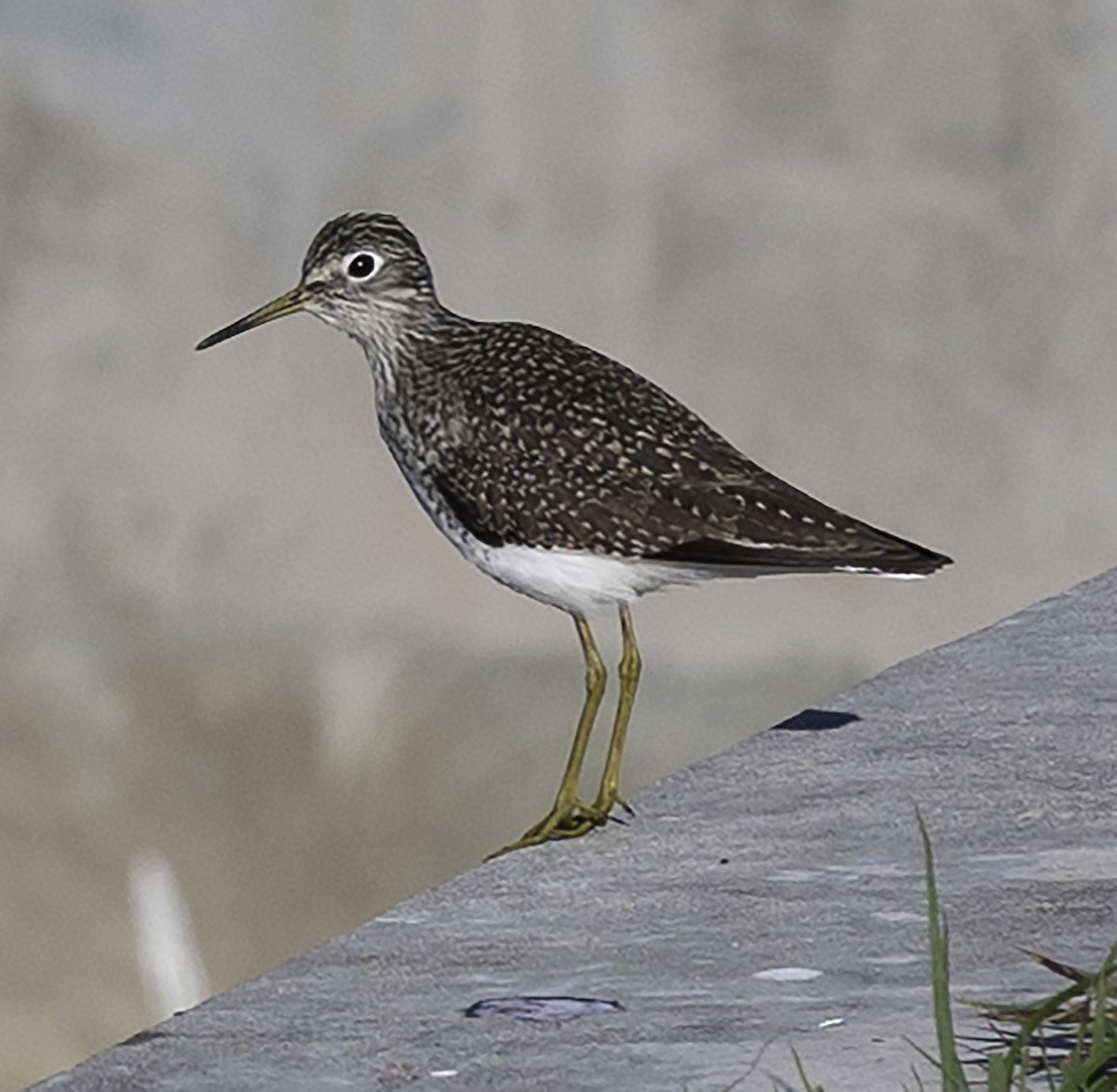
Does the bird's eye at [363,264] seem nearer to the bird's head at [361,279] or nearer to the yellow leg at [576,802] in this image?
the bird's head at [361,279]

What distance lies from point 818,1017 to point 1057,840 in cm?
97

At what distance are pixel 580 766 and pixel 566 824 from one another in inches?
18.0

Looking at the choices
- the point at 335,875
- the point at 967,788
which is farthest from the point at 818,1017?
the point at 335,875

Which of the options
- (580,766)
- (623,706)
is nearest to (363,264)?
(623,706)

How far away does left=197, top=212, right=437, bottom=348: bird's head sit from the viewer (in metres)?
6.59

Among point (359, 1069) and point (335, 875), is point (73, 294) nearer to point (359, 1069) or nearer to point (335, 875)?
point (335, 875)

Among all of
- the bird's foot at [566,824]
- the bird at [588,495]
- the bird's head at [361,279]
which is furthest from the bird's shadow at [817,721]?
the bird's head at [361,279]

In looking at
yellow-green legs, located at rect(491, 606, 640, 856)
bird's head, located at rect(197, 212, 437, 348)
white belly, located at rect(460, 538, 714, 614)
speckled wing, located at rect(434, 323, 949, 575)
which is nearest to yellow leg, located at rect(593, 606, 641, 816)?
yellow-green legs, located at rect(491, 606, 640, 856)

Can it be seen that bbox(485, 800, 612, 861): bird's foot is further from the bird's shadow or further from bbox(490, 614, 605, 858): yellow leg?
the bird's shadow

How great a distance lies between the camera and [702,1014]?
3502 mm

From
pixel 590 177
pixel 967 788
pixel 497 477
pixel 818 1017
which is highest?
pixel 590 177

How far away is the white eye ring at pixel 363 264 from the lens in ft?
21.8

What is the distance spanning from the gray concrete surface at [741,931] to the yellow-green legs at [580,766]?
0.17 metres

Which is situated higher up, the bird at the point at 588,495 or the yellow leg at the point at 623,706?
the bird at the point at 588,495
